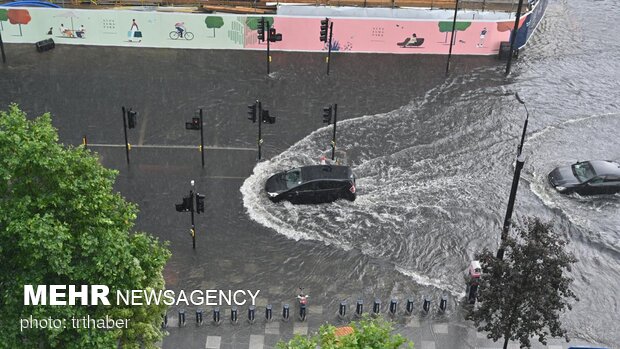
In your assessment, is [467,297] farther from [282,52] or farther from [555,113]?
[282,52]

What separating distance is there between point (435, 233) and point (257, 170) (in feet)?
23.8

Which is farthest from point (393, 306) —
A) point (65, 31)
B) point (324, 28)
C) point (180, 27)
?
point (65, 31)

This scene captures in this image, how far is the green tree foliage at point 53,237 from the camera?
1580cm

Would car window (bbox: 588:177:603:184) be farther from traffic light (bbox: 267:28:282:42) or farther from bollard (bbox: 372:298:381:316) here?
traffic light (bbox: 267:28:282:42)

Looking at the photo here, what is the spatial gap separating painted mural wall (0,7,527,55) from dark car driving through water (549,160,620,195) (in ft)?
35.6

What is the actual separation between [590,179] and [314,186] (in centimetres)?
1025

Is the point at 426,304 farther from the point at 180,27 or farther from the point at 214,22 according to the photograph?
the point at 180,27

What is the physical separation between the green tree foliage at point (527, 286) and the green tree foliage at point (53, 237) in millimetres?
9256

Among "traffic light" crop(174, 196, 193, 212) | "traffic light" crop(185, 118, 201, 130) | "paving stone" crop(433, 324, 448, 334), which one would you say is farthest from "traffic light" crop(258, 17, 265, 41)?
"paving stone" crop(433, 324, 448, 334)

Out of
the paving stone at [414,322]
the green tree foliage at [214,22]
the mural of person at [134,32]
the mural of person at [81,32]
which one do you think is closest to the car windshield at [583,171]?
the paving stone at [414,322]

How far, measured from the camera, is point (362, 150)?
30.5 meters

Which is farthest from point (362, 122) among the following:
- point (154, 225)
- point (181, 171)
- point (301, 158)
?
point (154, 225)

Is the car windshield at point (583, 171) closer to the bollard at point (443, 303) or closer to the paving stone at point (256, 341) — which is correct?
the bollard at point (443, 303)

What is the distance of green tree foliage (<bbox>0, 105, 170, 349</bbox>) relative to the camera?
15805 mm
